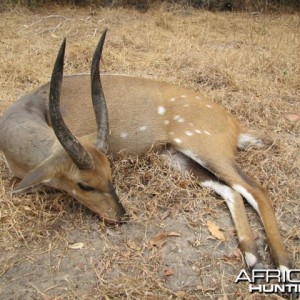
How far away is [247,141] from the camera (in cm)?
411

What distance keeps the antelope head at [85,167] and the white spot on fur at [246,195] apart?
0.90 m

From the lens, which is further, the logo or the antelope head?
the antelope head

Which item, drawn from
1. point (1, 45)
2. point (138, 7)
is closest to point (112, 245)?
point (1, 45)

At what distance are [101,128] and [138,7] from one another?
23.3ft

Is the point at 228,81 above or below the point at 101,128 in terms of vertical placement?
below

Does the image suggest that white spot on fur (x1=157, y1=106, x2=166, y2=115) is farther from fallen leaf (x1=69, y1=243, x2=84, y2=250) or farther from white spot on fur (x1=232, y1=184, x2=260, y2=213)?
fallen leaf (x1=69, y1=243, x2=84, y2=250)

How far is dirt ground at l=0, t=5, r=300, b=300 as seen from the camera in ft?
9.15

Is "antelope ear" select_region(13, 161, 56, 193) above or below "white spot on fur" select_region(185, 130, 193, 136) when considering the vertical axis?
above

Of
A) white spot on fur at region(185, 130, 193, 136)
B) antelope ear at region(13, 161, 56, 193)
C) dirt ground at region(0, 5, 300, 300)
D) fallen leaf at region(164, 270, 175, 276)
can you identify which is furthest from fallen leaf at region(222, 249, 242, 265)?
antelope ear at region(13, 161, 56, 193)

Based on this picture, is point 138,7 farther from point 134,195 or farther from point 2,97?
point 134,195

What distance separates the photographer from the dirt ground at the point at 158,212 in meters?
2.79

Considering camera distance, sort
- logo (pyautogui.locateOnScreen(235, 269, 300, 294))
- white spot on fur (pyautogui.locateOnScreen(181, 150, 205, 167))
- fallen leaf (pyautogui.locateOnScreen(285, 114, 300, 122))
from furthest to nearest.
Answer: fallen leaf (pyautogui.locateOnScreen(285, 114, 300, 122))
white spot on fur (pyautogui.locateOnScreen(181, 150, 205, 167))
logo (pyautogui.locateOnScreen(235, 269, 300, 294))

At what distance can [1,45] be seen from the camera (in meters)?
7.03

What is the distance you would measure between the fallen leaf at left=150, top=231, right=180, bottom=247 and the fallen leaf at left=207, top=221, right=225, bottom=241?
247mm
